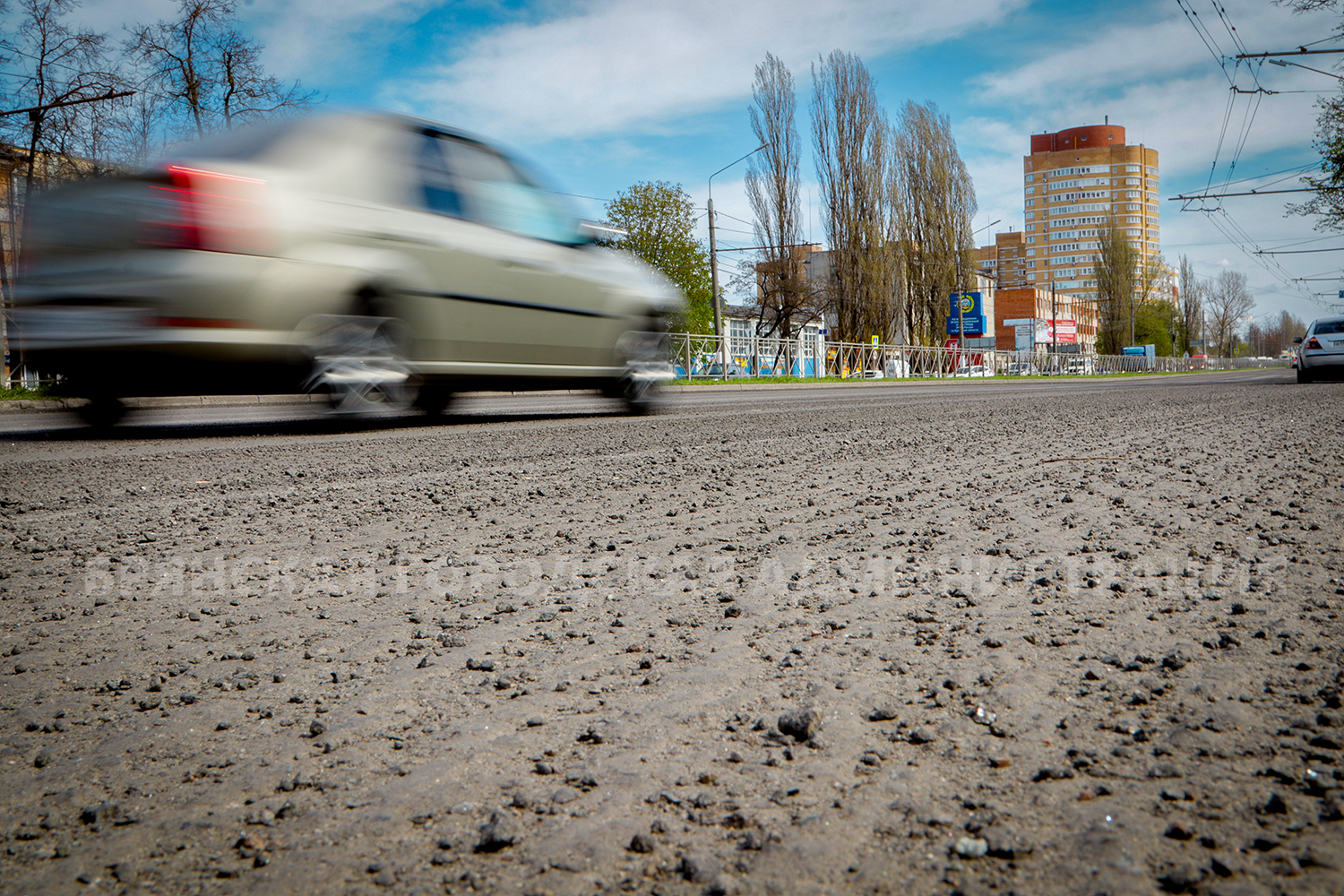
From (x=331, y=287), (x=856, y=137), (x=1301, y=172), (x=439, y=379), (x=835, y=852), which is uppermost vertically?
(x=856, y=137)

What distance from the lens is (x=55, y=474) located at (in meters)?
3.69

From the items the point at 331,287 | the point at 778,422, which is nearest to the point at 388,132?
the point at 331,287

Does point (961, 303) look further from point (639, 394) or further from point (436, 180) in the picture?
point (436, 180)

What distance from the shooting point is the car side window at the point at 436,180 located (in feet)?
18.5

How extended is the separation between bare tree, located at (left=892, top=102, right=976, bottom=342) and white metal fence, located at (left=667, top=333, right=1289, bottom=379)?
3146 mm

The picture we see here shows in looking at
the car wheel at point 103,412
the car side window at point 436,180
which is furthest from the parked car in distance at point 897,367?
the car wheel at point 103,412

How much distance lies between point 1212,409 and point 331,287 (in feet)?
23.2

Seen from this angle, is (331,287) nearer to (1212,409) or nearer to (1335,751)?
(1335,751)

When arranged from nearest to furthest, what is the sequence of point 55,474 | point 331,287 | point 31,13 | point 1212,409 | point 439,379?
point 55,474, point 331,287, point 439,379, point 1212,409, point 31,13

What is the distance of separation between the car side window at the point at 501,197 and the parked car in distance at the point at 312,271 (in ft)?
0.04

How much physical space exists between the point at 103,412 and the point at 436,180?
2.61 metres

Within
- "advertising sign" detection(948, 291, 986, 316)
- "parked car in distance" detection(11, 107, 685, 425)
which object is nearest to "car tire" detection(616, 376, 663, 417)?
"parked car in distance" detection(11, 107, 685, 425)

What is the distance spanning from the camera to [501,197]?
6.10m

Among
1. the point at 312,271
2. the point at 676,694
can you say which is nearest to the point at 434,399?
the point at 312,271
